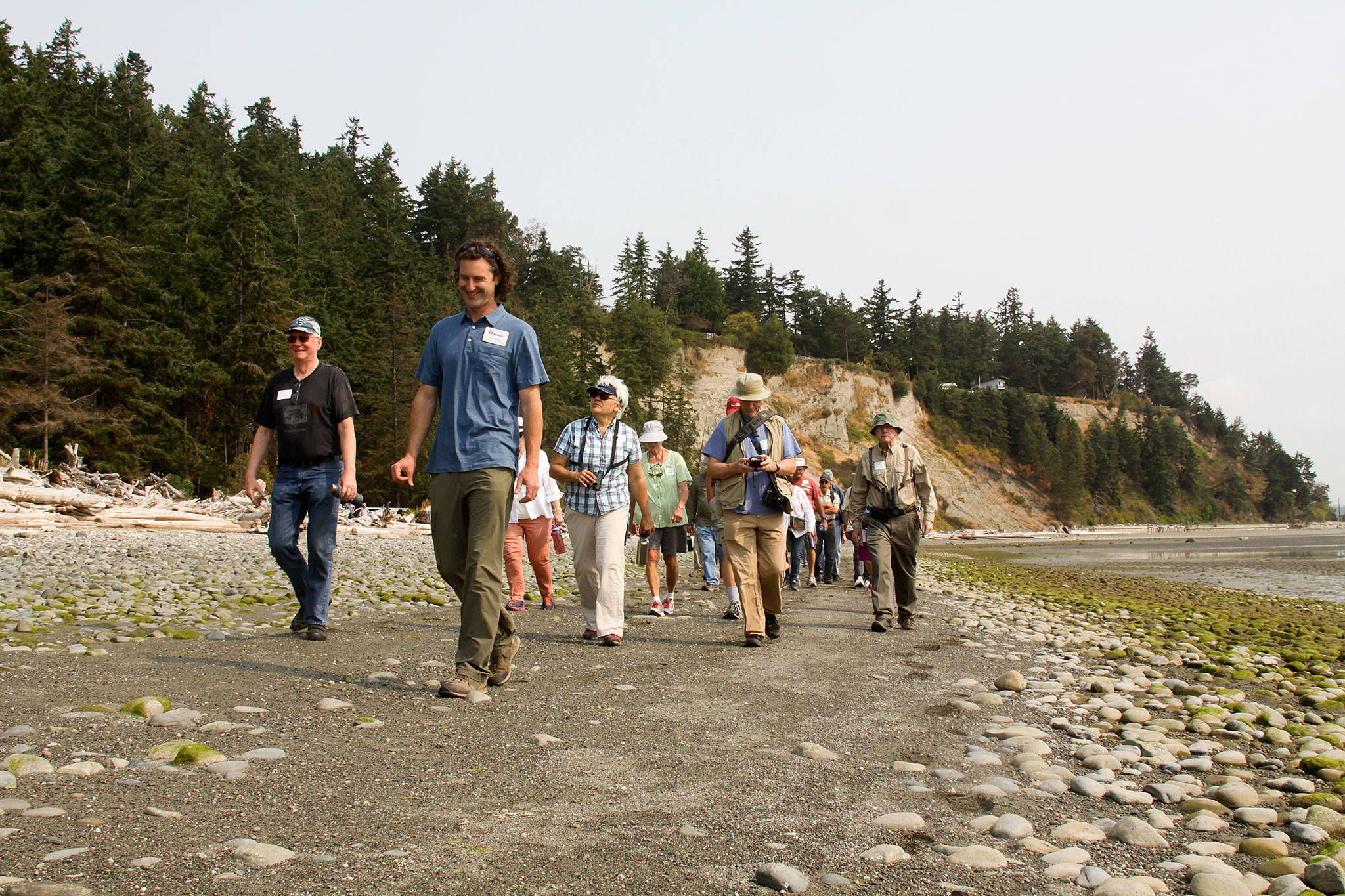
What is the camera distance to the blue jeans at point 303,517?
5.77m

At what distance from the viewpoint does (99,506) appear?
16.0 m

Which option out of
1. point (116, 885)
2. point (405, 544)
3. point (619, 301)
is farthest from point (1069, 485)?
point (116, 885)

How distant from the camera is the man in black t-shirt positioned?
579cm

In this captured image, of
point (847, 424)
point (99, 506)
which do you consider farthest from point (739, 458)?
point (847, 424)

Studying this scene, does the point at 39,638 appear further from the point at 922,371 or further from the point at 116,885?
the point at 922,371

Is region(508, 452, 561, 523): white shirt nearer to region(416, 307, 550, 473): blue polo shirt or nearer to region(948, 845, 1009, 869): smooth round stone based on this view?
region(416, 307, 550, 473): blue polo shirt

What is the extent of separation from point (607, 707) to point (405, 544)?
1626 centimetres

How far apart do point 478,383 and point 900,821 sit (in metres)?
3.10

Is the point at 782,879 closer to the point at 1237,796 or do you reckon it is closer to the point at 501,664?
the point at 1237,796

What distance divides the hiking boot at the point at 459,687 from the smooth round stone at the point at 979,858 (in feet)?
8.96

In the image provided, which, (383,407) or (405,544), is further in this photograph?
(383,407)

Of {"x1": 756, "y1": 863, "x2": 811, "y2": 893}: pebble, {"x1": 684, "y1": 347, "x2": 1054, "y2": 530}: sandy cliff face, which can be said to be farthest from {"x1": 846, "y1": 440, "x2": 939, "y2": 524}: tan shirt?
{"x1": 684, "y1": 347, "x2": 1054, "y2": 530}: sandy cliff face

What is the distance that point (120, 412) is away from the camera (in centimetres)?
2998

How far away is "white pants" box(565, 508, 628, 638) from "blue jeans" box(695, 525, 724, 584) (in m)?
4.48
